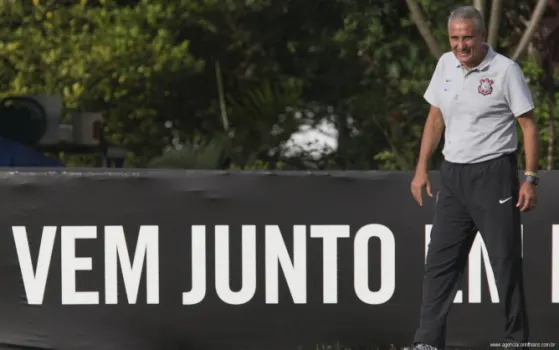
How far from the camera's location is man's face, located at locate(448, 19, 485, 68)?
6.11 meters

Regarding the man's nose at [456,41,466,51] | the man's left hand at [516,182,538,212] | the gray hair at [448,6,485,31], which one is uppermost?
the gray hair at [448,6,485,31]

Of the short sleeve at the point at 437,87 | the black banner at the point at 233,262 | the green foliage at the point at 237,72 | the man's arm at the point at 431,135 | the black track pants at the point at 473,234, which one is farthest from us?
the green foliage at the point at 237,72

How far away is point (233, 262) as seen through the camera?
7.28 meters

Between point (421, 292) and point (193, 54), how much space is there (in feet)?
44.4

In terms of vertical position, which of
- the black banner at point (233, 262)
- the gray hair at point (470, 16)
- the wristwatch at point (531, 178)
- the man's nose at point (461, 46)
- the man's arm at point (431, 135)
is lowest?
the black banner at point (233, 262)

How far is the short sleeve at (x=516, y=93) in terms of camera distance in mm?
6129

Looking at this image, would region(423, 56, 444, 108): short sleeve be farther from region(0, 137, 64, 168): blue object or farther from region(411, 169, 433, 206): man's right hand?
region(0, 137, 64, 168): blue object

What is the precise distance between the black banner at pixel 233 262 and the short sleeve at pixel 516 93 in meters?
1.18

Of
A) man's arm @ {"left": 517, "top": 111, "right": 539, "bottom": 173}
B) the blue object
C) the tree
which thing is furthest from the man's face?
the tree

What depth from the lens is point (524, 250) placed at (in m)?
7.29

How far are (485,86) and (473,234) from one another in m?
0.79

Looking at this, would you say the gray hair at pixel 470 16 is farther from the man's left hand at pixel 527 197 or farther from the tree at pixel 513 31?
the tree at pixel 513 31

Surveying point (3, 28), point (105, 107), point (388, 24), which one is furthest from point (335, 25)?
point (3, 28)

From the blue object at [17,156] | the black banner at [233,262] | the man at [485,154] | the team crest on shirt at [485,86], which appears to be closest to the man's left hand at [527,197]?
the man at [485,154]
